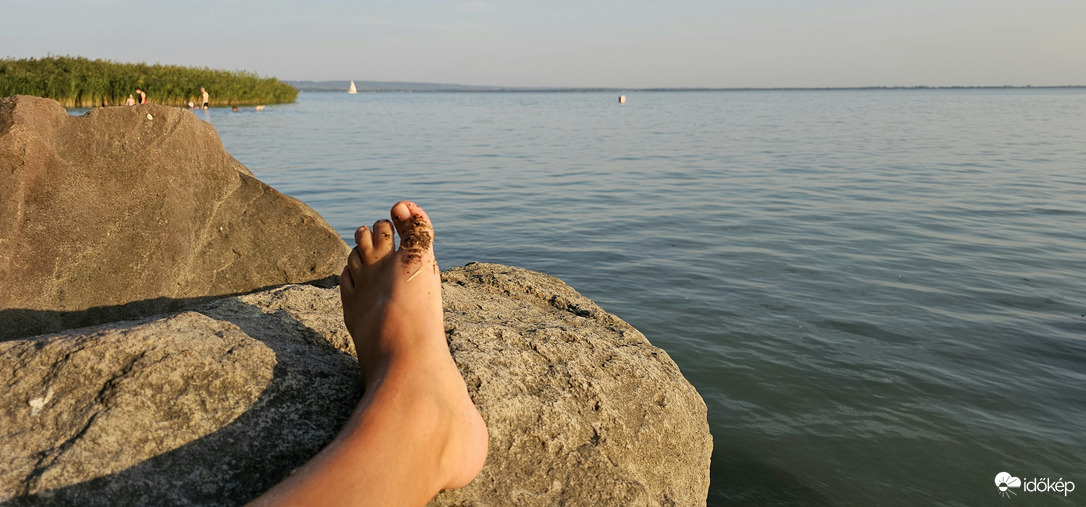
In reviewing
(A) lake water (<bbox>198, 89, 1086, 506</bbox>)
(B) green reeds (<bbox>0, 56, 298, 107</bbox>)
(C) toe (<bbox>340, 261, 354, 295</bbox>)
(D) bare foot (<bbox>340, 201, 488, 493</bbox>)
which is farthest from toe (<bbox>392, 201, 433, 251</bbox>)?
(B) green reeds (<bbox>0, 56, 298, 107</bbox>)

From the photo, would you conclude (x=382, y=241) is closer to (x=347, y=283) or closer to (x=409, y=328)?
(x=347, y=283)

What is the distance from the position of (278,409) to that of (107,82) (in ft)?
95.4

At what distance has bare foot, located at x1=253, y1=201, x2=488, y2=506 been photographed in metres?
1.45

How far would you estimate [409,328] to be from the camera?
201 cm

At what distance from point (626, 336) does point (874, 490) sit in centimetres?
125

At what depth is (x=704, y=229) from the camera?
8.02m

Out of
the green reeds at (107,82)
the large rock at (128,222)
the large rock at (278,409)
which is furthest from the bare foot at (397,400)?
the green reeds at (107,82)

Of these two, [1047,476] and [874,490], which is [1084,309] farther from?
[874,490]

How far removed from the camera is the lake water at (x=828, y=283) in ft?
10.6

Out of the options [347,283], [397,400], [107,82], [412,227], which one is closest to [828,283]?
[412,227]

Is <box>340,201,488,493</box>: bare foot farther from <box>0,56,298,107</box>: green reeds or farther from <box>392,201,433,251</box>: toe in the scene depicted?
<box>0,56,298,107</box>: green reeds

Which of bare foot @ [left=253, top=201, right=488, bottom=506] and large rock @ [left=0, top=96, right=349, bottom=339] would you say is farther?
large rock @ [left=0, top=96, right=349, bottom=339]

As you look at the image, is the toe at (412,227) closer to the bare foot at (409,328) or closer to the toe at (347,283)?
the bare foot at (409,328)

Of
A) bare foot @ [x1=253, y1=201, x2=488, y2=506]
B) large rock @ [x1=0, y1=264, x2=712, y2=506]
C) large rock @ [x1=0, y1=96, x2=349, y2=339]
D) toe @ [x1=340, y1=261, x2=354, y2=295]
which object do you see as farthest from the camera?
large rock @ [x1=0, y1=96, x2=349, y2=339]
